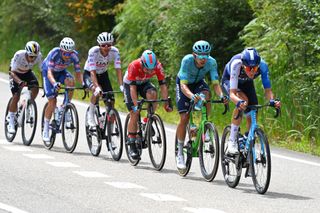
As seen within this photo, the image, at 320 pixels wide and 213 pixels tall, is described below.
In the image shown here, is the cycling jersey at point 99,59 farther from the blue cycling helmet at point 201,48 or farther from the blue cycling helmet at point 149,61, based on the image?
the blue cycling helmet at point 201,48

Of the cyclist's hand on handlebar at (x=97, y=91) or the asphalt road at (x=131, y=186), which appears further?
the cyclist's hand on handlebar at (x=97, y=91)

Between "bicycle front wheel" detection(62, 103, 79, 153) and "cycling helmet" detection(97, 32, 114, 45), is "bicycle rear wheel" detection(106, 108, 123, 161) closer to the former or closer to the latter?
"bicycle front wheel" detection(62, 103, 79, 153)

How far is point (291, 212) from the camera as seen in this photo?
1220 centimetres

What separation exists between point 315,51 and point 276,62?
1066 mm

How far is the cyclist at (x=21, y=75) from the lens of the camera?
19125 mm

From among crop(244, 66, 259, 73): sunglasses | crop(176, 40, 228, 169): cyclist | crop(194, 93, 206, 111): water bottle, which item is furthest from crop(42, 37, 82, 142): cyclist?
crop(244, 66, 259, 73): sunglasses

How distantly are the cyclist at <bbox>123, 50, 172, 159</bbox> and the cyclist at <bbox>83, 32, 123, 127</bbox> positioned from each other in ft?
3.01

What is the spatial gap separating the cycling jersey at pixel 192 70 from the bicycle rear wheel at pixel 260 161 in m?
1.67

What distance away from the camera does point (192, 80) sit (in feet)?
49.7

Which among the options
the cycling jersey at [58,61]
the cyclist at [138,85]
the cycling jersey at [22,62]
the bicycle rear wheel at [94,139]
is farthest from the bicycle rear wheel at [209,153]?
the cycling jersey at [22,62]

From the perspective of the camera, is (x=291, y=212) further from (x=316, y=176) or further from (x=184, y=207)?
(x=316, y=176)

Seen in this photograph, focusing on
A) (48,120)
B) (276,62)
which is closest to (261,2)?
(276,62)

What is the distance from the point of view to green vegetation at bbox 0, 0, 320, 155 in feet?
65.6

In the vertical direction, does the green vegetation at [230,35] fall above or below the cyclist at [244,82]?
above
